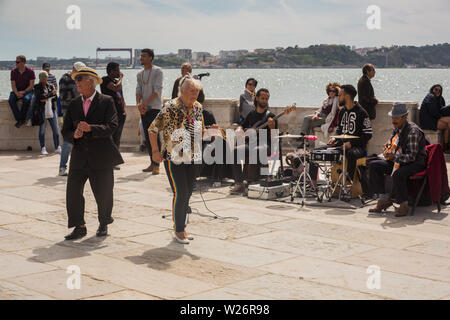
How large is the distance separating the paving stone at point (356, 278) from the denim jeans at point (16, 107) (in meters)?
9.67

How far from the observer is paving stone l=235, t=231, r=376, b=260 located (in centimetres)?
670

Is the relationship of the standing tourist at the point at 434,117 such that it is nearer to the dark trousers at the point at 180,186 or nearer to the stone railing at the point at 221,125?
the stone railing at the point at 221,125

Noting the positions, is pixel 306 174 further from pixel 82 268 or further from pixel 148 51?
pixel 82 268

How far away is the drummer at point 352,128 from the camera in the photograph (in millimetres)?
9508

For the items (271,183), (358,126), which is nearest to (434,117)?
(358,126)

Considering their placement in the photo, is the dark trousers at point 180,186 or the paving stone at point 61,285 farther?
the dark trousers at point 180,186

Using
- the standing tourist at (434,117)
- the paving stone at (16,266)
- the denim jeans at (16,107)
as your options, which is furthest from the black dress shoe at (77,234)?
the standing tourist at (434,117)

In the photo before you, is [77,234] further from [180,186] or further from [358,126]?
[358,126]

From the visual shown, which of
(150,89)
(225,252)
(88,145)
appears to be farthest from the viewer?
(150,89)

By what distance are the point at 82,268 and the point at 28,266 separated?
0.49 m

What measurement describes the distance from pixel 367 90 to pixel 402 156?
4313 millimetres

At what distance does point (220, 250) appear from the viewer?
22.3ft

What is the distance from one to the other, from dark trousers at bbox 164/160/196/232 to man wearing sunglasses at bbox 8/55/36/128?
847 cm

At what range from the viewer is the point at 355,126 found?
959cm
